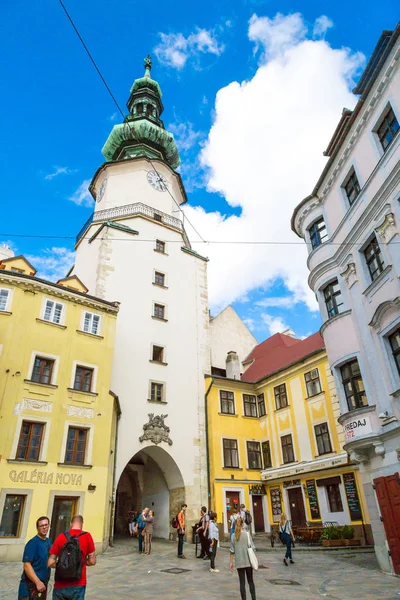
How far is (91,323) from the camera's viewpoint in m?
19.9

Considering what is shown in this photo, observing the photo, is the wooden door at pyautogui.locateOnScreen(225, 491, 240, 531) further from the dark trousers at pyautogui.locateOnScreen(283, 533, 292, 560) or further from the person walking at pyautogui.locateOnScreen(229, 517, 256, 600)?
the person walking at pyautogui.locateOnScreen(229, 517, 256, 600)

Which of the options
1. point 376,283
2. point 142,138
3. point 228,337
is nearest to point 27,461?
point 376,283

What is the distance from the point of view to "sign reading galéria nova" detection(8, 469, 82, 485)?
1525cm

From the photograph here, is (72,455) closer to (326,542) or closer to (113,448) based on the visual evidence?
(113,448)

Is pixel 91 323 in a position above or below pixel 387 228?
above

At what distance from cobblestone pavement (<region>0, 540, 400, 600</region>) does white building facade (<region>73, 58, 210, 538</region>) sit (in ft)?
26.6

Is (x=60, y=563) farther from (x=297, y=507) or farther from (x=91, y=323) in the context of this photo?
(x=297, y=507)

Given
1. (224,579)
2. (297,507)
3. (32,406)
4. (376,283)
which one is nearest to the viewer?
(224,579)

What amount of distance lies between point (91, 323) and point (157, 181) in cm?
1698

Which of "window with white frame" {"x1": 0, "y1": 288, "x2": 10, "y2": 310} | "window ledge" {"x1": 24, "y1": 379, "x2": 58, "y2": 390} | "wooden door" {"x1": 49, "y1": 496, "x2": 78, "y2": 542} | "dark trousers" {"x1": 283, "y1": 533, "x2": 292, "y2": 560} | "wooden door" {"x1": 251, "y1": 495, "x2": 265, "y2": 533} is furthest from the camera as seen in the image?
"wooden door" {"x1": 251, "y1": 495, "x2": 265, "y2": 533}

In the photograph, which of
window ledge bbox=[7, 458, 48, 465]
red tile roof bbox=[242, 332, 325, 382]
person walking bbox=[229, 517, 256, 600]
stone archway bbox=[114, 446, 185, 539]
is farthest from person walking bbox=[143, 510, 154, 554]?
red tile roof bbox=[242, 332, 325, 382]

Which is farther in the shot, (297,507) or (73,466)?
(297,507)

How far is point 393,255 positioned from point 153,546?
16840mm

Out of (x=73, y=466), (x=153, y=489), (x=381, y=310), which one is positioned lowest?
(x=73, y=466)
